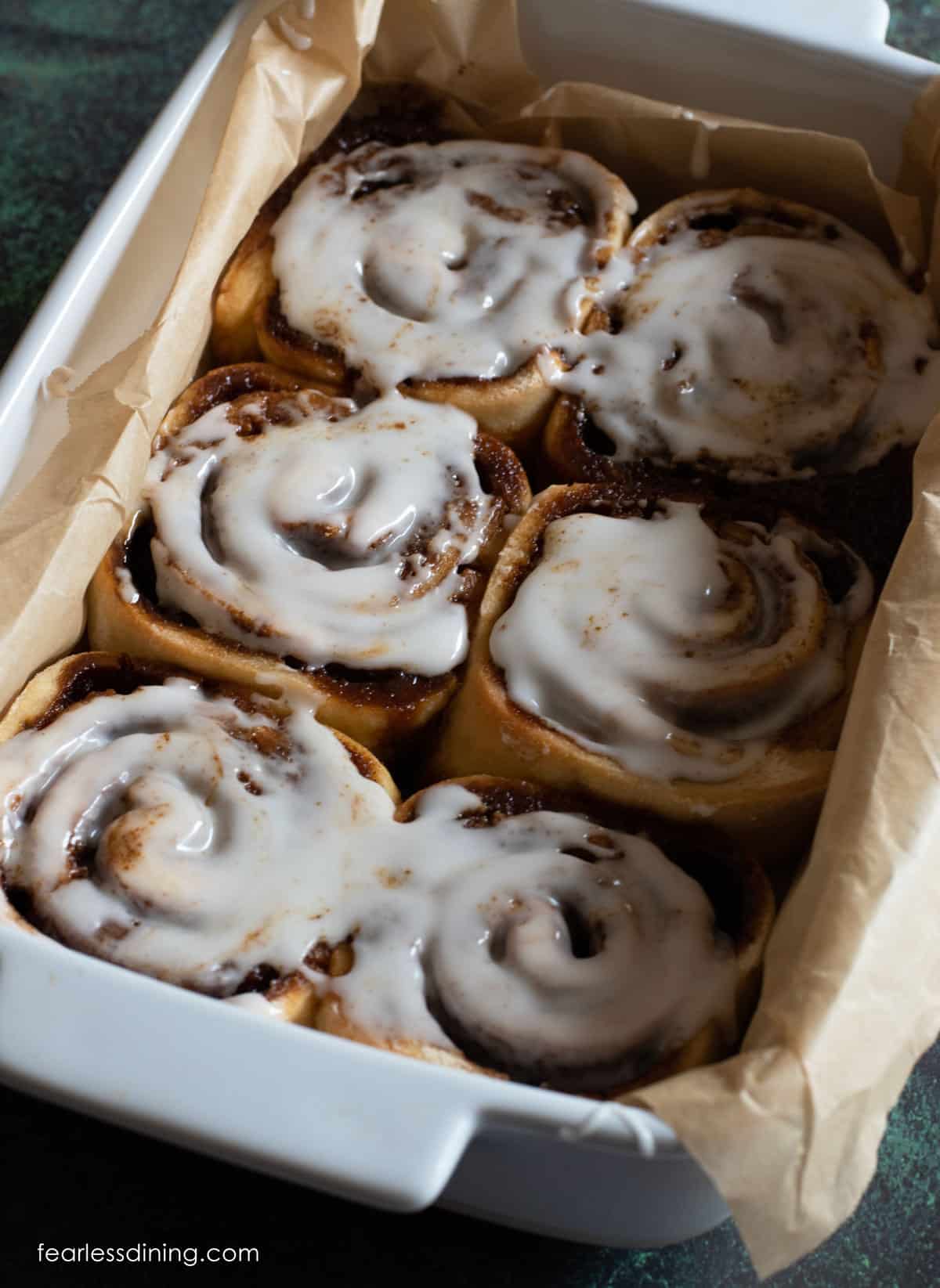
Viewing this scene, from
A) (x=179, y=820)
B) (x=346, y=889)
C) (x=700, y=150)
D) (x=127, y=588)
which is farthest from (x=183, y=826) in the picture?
(x=700, y=150)

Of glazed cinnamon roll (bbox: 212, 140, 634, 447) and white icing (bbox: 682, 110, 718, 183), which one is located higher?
white icing (bbox: 682, 110, 718, 183)

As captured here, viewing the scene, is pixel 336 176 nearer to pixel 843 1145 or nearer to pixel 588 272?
pixel 588 272

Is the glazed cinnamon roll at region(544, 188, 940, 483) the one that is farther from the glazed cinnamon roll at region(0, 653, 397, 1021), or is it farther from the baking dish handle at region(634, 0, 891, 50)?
the glazed cinnamon roll at region(0, 653, 397, 1021)

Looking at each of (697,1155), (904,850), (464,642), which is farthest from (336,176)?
(697,1155)

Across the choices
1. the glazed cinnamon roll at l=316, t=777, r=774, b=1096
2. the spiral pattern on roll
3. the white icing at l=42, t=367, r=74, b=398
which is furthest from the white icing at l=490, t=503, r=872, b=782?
the white icing at l=42, t=367, r=74, b=398

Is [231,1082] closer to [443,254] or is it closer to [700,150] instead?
[443,254]

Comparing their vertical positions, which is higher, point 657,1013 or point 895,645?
point 895,645

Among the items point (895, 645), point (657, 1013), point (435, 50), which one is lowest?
point (657, 1013)
